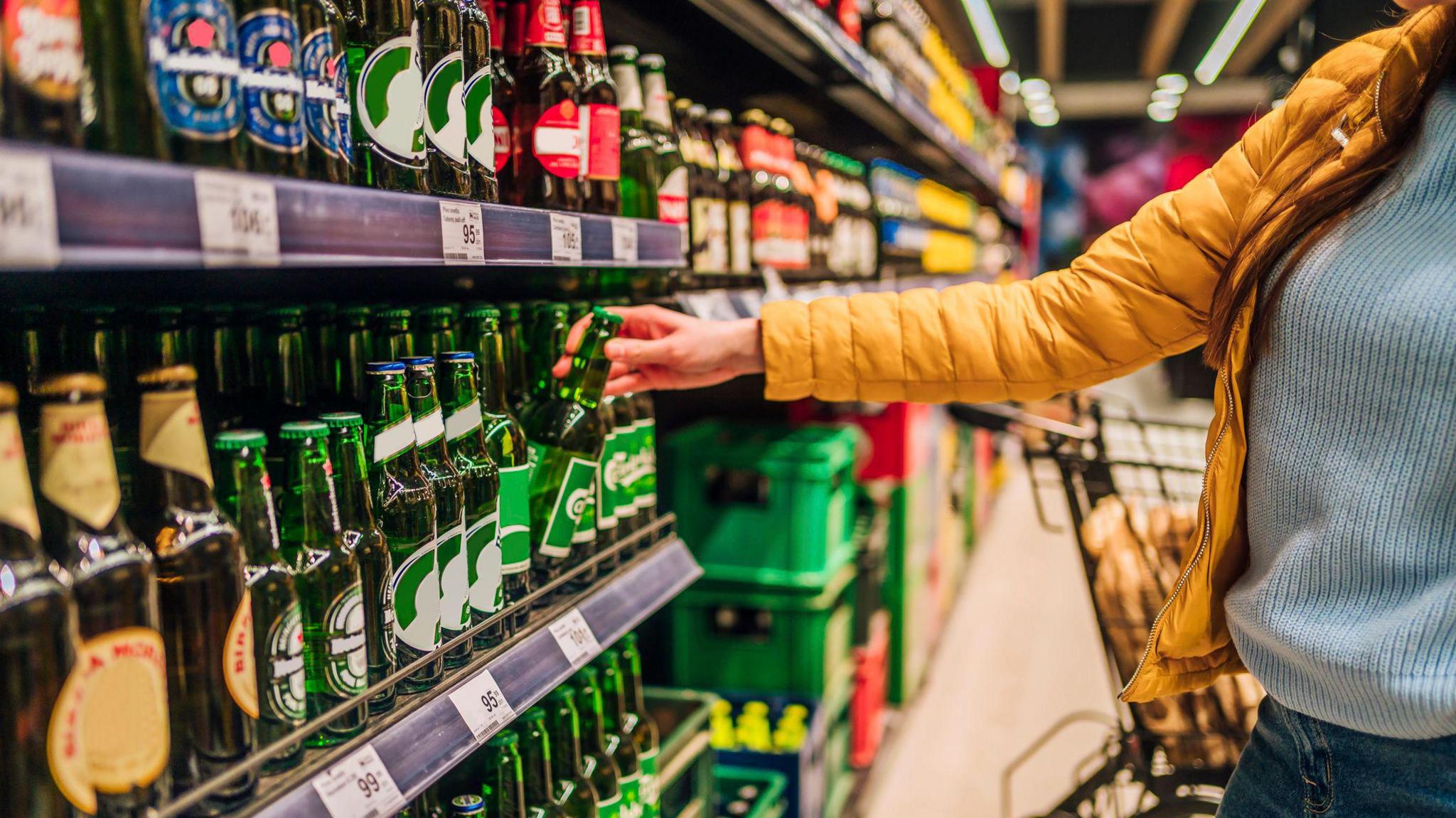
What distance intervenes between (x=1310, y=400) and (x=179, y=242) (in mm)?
1092

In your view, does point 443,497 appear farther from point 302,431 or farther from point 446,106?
point 446,106

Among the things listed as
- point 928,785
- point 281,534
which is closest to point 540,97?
point 281,534

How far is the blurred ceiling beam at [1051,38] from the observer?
9.67 m

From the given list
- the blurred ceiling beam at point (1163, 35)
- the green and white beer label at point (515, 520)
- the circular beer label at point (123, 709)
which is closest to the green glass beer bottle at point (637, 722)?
the green and white beer label at point (515, 520)

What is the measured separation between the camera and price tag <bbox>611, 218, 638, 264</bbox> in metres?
1.45

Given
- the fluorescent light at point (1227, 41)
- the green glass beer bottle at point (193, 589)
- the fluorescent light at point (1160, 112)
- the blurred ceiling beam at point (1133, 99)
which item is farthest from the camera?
the fluorescent light at point (1160, 112)

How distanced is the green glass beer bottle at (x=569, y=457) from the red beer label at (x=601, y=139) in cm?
21

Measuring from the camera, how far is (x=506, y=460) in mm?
1324

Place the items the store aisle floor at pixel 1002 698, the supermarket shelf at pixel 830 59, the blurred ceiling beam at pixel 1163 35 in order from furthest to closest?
the blurred ceiling beam at pixel 1163 35 → the store aisle floor at pixel 1002 698 → the supermarket shelf at pixel 830 59

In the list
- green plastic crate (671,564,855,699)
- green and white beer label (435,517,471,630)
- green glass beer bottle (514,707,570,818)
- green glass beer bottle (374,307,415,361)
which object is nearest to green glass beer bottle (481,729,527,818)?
green glass beer bottle (514,707,570,818)

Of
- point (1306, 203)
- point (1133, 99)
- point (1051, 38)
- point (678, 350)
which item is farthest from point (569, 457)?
point (1133, 99)

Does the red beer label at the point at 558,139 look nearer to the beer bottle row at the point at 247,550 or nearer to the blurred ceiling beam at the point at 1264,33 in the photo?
the beer bottle row at the point at 247,550

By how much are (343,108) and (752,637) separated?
1.90 meters

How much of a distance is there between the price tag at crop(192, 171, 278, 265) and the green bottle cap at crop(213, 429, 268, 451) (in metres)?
0.19
